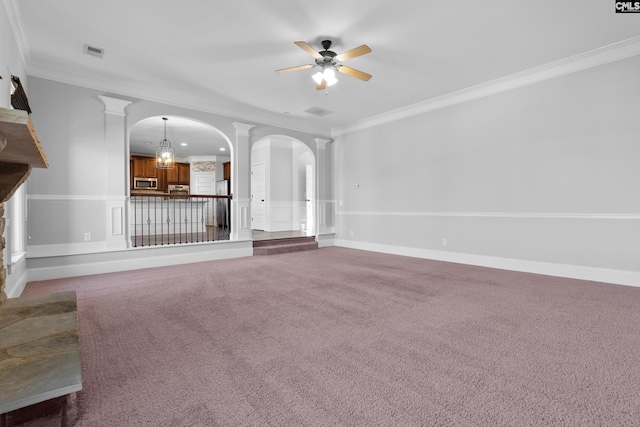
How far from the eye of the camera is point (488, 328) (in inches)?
99.9

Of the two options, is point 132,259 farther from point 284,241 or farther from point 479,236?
point 479,236

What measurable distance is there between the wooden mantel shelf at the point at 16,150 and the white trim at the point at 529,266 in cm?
561

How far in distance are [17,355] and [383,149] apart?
6.44 meters

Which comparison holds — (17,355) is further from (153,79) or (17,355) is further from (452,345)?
(153,79)

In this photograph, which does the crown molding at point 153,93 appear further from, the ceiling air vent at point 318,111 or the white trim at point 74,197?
the white trim at point 74,197

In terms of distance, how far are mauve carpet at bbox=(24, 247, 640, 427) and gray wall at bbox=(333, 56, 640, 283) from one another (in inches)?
31.0

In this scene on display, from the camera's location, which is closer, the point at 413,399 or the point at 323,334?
the point at 413,399

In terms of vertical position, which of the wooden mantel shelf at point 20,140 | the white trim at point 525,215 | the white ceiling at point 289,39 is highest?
the white ceiling at point 289,39

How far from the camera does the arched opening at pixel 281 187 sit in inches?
370

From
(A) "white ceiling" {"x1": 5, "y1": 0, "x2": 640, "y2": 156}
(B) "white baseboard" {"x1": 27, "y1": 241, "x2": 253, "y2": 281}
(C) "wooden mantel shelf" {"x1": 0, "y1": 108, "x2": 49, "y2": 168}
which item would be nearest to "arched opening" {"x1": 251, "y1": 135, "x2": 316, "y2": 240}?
(B) "white baseboard" {"x1": 27, "y1": 241, "x2": 253, "y2": 281}

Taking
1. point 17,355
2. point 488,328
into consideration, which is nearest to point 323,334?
point 488,328

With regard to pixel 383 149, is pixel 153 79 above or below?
above

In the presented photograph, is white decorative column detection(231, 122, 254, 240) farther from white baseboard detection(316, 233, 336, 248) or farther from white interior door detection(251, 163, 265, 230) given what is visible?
white interior door detection(251, 163, 265, 230)

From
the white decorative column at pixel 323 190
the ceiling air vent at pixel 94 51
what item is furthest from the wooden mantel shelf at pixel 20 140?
the white decorative column at pixel 323 190
